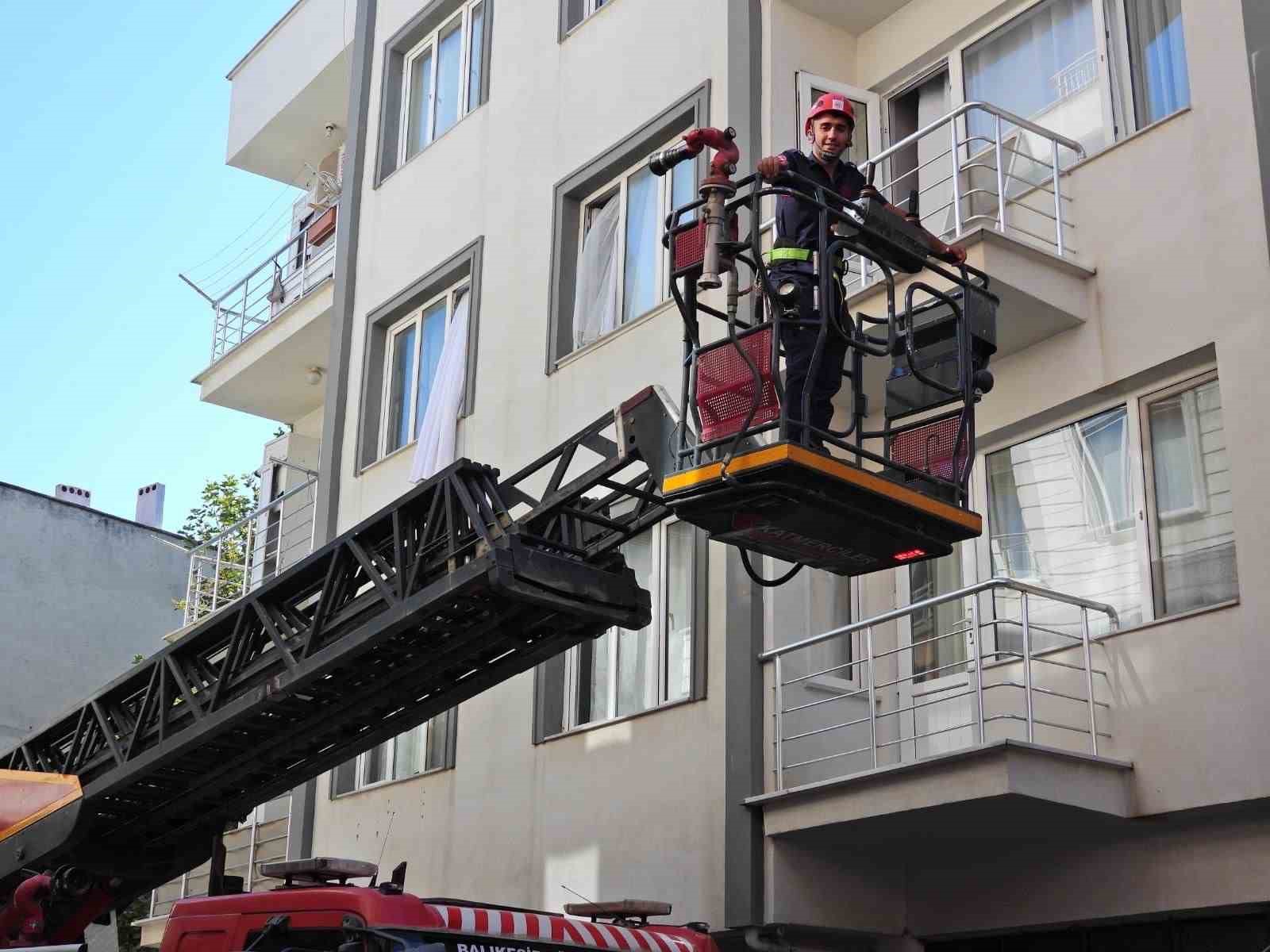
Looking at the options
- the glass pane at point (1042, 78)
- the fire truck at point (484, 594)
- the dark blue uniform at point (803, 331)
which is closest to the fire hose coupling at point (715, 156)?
the fire truck at point (484, 594)

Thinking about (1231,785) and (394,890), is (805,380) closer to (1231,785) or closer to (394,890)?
(394,890)

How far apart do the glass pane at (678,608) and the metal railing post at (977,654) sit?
2.38m

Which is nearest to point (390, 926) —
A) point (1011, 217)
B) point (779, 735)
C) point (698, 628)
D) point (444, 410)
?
point (779, 735)

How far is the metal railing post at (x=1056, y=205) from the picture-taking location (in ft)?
39.3

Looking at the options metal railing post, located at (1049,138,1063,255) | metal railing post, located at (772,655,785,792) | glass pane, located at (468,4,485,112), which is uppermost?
glass pane, located at (468,4,485,112)

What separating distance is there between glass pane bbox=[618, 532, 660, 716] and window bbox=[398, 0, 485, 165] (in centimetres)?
641

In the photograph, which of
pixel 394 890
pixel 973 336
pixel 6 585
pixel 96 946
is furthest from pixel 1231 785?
pixel 6 585

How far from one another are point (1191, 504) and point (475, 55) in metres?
10.9

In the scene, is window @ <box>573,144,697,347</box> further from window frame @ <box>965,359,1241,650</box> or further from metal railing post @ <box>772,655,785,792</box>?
window frame @ <box>965,359,1241,650</box>

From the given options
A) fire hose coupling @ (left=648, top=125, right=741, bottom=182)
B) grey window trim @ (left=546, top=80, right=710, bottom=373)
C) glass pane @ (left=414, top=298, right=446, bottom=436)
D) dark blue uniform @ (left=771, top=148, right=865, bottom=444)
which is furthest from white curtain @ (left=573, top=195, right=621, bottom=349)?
fire hose coupling @ (left=648, top=125, right=741, bottom=182)

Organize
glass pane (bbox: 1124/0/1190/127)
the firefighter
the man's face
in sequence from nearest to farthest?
1. the firefighter
2. the man's face
3. glass pane (bbox: 1124/0/1190/127)

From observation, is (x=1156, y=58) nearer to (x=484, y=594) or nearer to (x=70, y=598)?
(x=484, y=594)

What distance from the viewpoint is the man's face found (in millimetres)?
9047

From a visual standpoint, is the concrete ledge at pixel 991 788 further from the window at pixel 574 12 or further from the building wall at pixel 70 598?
the building wall at pixel 70 598
